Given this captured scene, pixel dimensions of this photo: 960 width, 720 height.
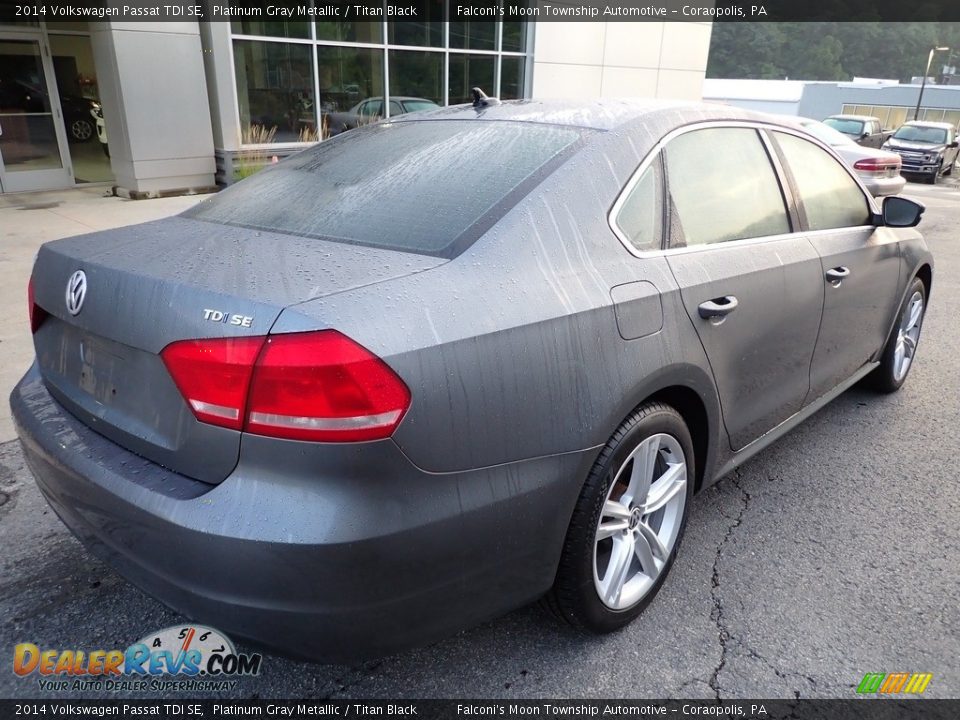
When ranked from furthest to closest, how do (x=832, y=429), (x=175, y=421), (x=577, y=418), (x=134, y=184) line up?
(x=134, y=184) → (x=832, y=429) → (x=577, y=418) → (x=175, y=421)

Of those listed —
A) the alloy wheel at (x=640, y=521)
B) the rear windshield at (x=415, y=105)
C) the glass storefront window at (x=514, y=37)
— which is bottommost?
the alloy wheel at (x=640, y=521)

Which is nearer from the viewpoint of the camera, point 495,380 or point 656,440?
point 495,380

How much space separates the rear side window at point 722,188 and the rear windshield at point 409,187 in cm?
44

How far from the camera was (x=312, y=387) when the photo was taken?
5.00 feet

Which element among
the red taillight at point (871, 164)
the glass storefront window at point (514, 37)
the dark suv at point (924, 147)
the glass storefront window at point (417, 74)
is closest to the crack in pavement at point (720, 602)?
the red taillight at point (871, 164)

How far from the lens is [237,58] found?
1109 cm

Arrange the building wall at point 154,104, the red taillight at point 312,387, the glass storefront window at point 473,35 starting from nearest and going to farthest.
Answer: the red taillight at point 312,387 → the building wall at point 154,104 → the glass storefront window at point 473,35

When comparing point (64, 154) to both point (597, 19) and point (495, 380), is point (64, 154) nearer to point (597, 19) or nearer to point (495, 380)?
point (597, 19)

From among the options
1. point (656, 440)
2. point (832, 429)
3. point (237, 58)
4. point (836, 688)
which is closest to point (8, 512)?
point (656, 440)

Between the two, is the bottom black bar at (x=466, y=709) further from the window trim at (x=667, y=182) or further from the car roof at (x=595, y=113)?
the car roof at (x=595, y=113)

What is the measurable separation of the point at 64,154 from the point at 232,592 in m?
12.3

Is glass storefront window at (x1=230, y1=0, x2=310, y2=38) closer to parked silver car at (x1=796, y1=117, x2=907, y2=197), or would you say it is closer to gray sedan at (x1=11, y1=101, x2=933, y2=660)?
parked silver car at (x1=796, y1=117, x2=907, y2=197)

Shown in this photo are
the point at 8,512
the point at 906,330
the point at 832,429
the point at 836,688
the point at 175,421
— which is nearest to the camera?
the point at 175,421

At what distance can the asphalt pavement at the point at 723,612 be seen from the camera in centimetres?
213
